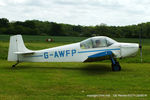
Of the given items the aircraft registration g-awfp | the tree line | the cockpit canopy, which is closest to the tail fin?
the aircraft registration g-awfp

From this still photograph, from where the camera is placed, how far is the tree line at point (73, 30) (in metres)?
32.2

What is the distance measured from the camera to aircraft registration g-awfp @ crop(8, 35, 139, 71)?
9867 mm

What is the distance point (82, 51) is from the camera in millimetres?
10305

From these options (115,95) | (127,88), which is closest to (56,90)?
(115,95)

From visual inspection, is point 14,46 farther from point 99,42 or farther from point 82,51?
point 99,42

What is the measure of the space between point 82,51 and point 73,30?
44731mm

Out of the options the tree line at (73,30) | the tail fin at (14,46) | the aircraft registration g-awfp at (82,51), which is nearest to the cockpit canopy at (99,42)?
the aircraft registration g-awfp at (82,51)

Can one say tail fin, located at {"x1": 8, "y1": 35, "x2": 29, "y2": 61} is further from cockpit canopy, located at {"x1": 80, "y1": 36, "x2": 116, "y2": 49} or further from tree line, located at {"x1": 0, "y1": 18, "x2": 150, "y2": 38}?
tree line, located at {"x1": 0, "y1": 18, "x2": 150, "y2": 38}

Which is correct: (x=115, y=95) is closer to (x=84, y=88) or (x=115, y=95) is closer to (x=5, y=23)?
(x=84, y=88)

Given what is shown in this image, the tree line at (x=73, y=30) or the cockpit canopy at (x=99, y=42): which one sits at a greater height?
the tree line at (x=73, y=30)

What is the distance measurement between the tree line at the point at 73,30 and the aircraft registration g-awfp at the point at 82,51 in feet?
63.6

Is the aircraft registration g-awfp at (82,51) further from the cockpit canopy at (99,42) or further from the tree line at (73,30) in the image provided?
the tree line at (73,30)

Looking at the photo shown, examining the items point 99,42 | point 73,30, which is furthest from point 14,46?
point 73,30

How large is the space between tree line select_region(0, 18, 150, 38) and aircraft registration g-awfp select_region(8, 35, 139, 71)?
63.6ft
